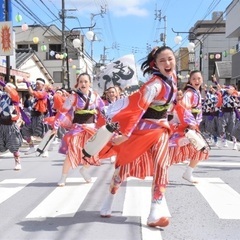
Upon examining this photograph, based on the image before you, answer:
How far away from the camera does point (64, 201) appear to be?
511 centimetres

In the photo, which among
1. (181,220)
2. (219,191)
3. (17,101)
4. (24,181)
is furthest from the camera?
(17,101)

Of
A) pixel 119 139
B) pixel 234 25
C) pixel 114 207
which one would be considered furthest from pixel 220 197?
pixel 234 25

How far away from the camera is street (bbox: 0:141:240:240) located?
151 inches

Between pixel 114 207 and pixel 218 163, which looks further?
pixel 218 163

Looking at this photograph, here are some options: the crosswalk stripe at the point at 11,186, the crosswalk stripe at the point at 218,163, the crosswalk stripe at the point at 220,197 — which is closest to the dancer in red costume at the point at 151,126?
the crosswalk stripe at the point at 220,197

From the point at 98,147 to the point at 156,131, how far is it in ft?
1.90

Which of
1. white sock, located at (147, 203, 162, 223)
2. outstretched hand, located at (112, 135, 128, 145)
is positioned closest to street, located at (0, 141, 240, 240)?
white sock, located at (147, 203, 162, 223)

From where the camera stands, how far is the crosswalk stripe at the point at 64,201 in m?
4.54

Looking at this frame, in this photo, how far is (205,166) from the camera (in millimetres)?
7977

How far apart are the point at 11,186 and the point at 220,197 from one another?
9.89 ft

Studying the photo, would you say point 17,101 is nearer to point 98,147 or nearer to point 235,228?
point 98,147

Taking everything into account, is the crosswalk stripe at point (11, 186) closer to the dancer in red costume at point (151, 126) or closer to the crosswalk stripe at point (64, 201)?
the crosswalk stripe at point (64, 201)

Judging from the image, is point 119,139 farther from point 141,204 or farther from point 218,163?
point 218,163

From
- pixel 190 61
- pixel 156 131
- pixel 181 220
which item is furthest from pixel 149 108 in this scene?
pixel 190 61
